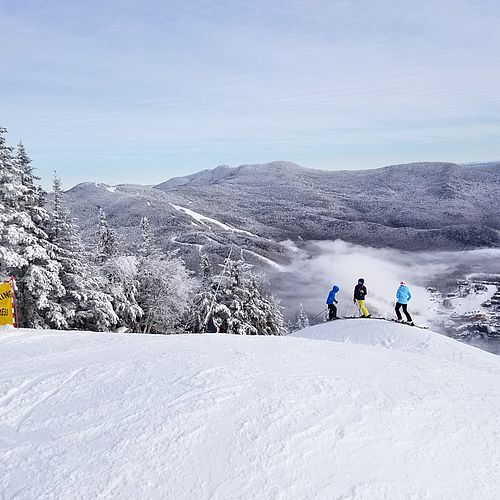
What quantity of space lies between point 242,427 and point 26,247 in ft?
60.8

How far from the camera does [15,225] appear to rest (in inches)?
792

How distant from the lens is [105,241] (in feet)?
114

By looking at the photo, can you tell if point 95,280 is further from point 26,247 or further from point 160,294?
point 160,294

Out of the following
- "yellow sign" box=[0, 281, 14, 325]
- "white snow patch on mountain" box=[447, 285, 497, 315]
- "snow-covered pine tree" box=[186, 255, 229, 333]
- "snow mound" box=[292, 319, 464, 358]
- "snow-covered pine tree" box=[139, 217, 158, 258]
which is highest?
"snow-covered pine tree" box=[139, 217, 158, 258]

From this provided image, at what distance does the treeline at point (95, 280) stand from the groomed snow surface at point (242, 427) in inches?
539

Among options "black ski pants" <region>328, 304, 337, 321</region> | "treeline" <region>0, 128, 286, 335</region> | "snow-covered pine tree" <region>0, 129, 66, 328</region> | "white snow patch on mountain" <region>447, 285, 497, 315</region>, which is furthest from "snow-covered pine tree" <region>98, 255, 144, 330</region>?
"white snow patch on mountain" <region>447, 285, 497, 315</region>

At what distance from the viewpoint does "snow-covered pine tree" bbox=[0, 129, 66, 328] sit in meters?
19.8

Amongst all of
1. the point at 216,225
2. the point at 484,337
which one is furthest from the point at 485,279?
the point at 216,225

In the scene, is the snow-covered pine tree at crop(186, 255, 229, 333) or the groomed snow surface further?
the snow-covered pine tree at crop(186, 255, 229, 333)

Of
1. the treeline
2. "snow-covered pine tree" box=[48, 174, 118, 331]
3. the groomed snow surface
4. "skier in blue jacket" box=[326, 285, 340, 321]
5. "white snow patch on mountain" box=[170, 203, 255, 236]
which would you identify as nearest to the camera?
the groomed snow surface

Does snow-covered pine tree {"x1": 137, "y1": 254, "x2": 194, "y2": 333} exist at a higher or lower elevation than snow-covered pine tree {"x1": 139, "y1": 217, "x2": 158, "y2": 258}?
lower

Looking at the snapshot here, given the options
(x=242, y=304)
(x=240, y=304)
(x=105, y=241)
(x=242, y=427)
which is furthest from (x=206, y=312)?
(x=242, y=427)

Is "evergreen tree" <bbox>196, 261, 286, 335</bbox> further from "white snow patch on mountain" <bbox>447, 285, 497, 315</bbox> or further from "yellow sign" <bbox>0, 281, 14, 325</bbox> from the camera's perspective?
"white snow patch on mountain" <bbox>447, 285, 497, 315</bbox>

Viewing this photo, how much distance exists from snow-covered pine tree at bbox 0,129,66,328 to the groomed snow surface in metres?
12.8
